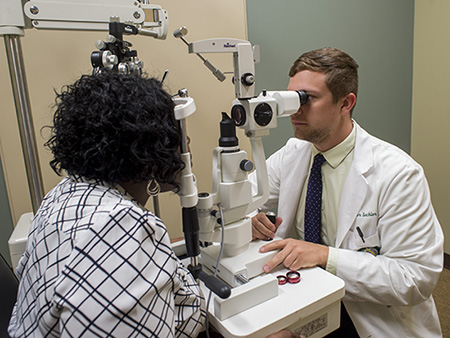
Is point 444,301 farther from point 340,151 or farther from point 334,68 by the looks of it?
point 334,68

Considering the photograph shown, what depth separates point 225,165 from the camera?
3.06ft

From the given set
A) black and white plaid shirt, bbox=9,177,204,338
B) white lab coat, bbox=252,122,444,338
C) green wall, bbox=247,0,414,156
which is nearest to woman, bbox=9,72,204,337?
black and white plaid shirt, bbox=9,177,204,338

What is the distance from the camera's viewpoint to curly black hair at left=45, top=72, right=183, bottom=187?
2.35ft

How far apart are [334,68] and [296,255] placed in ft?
2.27

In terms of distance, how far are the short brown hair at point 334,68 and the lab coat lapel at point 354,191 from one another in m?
0.23

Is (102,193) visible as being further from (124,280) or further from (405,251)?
(405,251)

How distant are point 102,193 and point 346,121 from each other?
0.95 m

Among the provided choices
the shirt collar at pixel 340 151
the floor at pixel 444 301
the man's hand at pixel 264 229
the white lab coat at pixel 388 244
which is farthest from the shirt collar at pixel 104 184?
the floor at pixel 444 301

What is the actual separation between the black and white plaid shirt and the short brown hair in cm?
88

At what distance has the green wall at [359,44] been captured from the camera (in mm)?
2022

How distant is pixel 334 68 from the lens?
1275 millimetres

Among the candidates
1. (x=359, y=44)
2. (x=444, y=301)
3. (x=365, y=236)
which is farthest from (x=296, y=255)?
(x=359, y=44)

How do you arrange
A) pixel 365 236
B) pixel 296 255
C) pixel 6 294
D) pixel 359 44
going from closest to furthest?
pixel 6 294 → pixel 296 255 → pixel 365 236 → pixel 359 44

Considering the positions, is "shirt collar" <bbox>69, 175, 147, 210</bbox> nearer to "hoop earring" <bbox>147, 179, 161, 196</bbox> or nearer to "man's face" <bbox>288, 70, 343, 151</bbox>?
"hoop earring" <bbox>147, 179, 161, 196</bbox>
